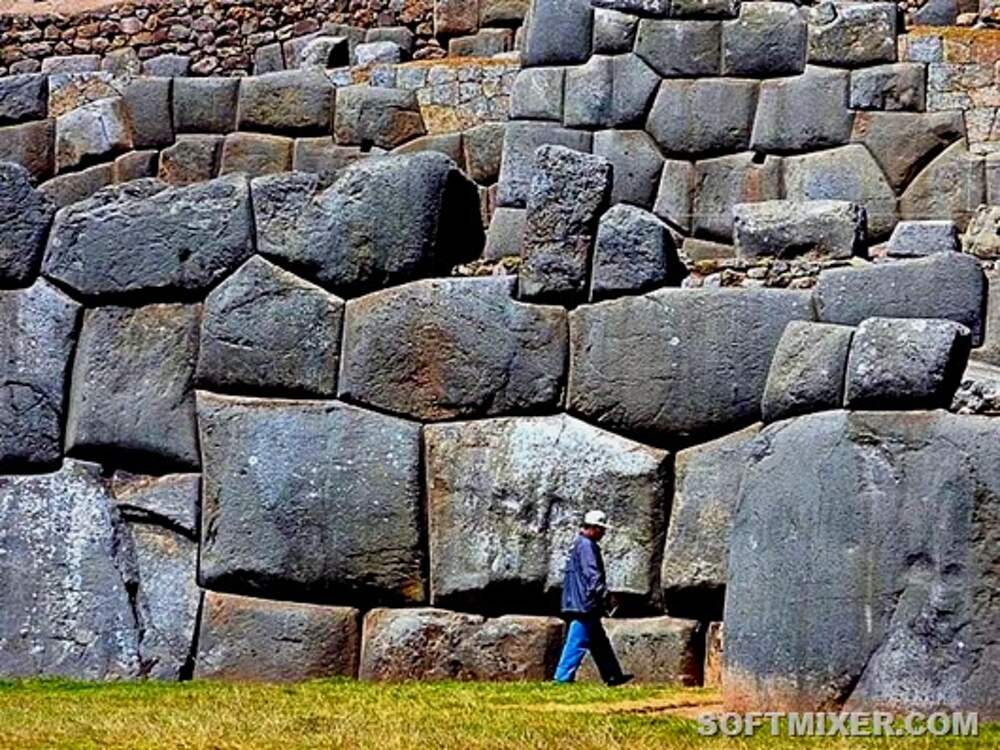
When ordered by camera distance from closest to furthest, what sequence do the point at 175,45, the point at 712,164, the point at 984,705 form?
the point at 984,705 < the point at 712,164 < the point at 175,45

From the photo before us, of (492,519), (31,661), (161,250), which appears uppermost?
(161,250)

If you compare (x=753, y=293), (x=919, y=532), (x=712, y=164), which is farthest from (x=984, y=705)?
(x=712, y=164)

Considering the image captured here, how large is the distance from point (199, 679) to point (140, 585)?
0.69 metres

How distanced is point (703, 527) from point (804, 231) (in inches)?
73.5

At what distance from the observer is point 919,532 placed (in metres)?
11.8

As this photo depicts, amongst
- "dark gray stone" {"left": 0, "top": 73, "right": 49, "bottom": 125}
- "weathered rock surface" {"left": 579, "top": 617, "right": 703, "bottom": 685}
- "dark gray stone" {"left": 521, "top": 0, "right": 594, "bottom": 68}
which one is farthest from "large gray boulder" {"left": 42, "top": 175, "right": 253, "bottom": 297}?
"dark gray stone" {"left": 0, "top": 73, "right": 49, "bottom": 125}

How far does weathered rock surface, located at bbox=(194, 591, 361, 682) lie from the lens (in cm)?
1436

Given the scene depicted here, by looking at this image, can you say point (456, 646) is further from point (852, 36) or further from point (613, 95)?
point (852, 36)

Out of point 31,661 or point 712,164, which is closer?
point 31,661

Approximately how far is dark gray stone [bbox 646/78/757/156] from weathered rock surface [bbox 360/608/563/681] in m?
5.51

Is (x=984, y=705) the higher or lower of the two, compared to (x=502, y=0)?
lower

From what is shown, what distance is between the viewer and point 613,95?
1870 cm

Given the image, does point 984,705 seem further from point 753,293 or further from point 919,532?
point 753,293

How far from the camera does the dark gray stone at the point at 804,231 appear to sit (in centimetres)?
1429
